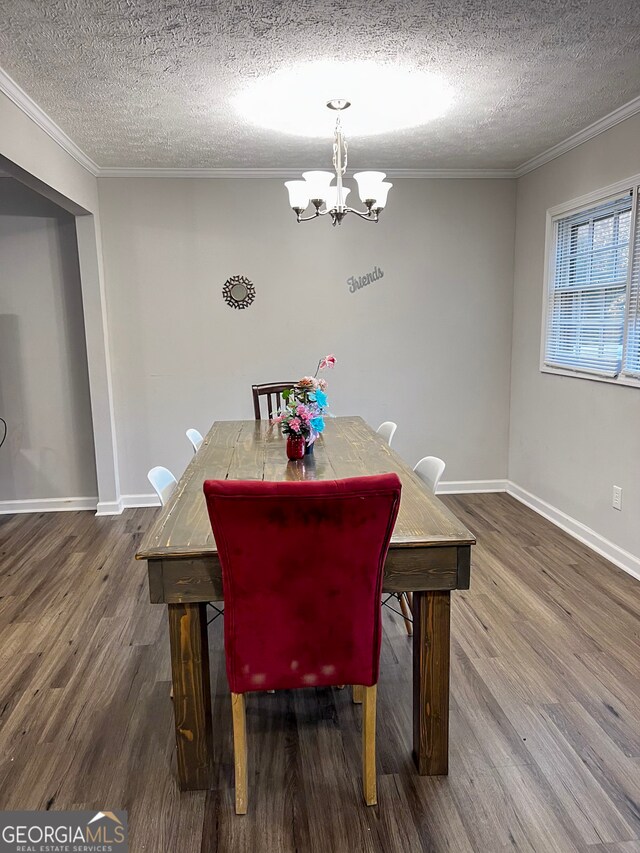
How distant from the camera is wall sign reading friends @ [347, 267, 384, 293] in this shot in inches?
183

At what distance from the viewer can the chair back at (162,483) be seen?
2.36 metres

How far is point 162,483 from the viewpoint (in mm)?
2457

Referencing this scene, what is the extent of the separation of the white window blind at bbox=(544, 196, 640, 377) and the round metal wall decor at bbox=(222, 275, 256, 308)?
87.7 inches

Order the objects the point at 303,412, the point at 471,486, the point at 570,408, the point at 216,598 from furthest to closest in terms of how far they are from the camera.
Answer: the point at 471,486 → the point at 570,408 → the point at 303,412 → the point at 216,598

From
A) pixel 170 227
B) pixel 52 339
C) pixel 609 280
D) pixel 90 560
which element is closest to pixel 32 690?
pixel 90 560

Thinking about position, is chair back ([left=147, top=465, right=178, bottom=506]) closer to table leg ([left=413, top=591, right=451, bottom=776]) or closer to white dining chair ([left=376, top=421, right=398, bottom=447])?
table leg ([left=413, top=591, right=451, bottom=776])

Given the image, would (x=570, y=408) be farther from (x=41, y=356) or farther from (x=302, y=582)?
(x=41, y=356)

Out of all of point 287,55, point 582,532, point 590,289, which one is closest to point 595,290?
point 590,289

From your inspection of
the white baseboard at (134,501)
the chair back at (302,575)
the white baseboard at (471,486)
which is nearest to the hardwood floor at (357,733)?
the chair back at (302,575)

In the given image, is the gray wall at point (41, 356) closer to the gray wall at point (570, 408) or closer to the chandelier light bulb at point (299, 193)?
the chandelier light bulb at point (299, 193)

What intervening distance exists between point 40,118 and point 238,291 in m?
1.78

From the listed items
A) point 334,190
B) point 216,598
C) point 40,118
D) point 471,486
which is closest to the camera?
point 216,598

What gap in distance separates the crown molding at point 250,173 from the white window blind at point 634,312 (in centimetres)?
160

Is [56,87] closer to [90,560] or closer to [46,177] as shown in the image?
[46,177]
